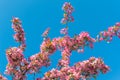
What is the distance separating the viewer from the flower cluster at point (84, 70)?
52.7 feet

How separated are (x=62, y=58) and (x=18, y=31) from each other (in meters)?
2.20

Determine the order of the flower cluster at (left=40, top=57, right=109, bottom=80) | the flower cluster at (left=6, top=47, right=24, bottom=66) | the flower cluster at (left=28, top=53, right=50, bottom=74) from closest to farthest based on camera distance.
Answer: the flower cluster at (left=40, top=57, right=109, bottom=80) < the flower cluster at (left=6, top=47, right=24, bottom=66) < the flower cluster at (left=28, top=53, right=50, bottom=74)

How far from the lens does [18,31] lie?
19.3m

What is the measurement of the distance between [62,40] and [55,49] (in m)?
1.70

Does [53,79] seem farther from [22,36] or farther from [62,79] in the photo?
[22,36]

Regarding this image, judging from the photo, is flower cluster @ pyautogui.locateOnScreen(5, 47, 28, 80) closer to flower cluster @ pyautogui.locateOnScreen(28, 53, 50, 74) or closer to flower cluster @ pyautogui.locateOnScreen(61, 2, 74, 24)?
flower cluster @ pyautogui.locateOnScreen(28, 53, 50, 74)

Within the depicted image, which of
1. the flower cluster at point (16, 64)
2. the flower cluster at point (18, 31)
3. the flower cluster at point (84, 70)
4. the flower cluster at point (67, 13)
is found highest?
the flower cluster at point (67, 13)

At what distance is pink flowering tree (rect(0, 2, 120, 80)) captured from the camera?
16.3m

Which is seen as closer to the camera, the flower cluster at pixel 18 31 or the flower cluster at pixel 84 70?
the flower cluster at pixel 84 70

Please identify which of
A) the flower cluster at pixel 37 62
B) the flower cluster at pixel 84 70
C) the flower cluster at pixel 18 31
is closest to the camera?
the flower cluster at pixel 84 70

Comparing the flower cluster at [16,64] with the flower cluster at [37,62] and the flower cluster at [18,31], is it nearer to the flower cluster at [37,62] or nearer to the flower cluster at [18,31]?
the flower cluster at [37,62]

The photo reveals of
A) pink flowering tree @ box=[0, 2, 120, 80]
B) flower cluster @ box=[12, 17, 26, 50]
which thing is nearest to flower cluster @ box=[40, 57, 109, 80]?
pink flowering tree @ box=[0, 2, 120, 80]

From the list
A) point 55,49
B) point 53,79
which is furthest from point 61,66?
point 53,79

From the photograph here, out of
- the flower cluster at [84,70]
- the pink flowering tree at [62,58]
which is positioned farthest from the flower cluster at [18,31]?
the flower cluster at [84,70]
